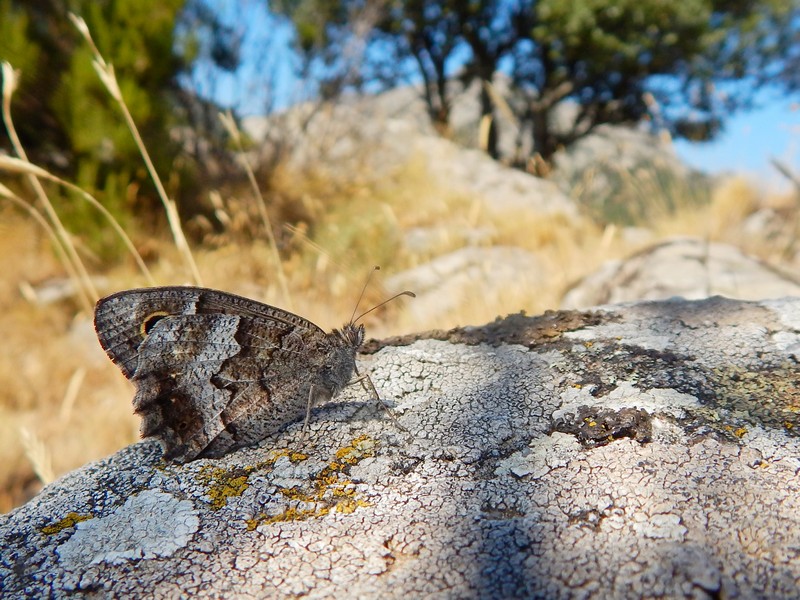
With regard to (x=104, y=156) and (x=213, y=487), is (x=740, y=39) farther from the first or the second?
(x=213, y=487)

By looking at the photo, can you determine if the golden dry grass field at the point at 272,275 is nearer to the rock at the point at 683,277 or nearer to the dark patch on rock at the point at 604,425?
the rock at the point at 683,277

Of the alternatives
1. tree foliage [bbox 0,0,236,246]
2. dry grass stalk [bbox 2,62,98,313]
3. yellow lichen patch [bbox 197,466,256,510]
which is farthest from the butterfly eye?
tree foliage [bbox 0,0,236,246]

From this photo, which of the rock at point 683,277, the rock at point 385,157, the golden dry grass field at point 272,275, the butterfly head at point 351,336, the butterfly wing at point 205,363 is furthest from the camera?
the rock at point 385,157

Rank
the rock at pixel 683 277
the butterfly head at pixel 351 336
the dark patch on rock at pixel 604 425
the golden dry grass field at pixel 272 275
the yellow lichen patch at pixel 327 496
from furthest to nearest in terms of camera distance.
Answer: the golden dry grass field at pixel 272 275 < the rock at pixel 683 277 < the butterfly head at pixel 351 336 < the dark patch on rock at pixel 604 425 < the yellow lichen patch at pixel 327 496

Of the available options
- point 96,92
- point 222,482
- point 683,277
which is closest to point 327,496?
point 222,482

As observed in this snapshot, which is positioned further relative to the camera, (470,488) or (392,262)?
(392,262)

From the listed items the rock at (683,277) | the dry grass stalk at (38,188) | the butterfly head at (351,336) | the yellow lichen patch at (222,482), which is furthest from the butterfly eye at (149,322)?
the rock at (683,277)

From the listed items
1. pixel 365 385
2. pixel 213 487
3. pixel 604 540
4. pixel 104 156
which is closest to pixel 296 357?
pixel 365 385
